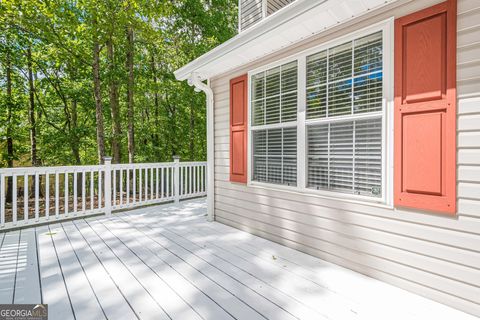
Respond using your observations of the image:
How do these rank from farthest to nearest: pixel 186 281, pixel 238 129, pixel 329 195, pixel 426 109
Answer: pixel 238 129 → pixel 329 195 → pixel 186 281 → pixel 426 109

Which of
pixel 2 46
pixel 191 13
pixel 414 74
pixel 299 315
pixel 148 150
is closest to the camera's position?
pixel 299 315

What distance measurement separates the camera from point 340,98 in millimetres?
2652

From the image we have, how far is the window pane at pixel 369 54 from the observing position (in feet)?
7.68

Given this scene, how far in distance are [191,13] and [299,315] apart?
1071 cm

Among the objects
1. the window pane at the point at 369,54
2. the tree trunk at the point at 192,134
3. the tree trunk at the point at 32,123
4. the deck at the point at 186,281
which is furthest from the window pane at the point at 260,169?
the tree trunk at the point at 32,123

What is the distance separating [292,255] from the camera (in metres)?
2.95

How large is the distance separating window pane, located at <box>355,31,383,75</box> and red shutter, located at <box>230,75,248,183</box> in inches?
64.3

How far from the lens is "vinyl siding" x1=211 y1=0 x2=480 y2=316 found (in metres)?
1.84

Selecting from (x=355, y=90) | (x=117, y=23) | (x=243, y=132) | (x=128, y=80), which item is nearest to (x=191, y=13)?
(x=128, y=80)

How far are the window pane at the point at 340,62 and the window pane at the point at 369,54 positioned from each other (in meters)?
0.08

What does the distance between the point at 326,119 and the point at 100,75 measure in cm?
765

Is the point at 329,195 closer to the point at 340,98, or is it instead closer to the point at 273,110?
the point at 340,98

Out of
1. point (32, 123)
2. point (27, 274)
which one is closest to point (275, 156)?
point (27, 274)

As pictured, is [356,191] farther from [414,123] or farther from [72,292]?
[72,292]
